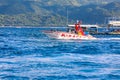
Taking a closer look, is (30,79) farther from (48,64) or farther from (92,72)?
(48,64)

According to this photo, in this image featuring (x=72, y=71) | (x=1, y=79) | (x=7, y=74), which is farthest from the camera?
(x=72, y=71)

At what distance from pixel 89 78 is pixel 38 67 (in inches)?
377

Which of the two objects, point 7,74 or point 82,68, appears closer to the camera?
point 7,74

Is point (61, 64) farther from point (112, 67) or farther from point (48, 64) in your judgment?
point (112, 67)

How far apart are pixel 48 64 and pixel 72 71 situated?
6.77m

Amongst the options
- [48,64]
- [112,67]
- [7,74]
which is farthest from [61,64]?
[7,74]

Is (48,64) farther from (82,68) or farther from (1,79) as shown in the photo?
(1,79)

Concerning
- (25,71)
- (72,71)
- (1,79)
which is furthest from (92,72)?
(1,79)

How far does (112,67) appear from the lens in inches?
2140

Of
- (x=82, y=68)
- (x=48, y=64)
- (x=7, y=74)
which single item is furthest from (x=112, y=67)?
(x=7, y=74)

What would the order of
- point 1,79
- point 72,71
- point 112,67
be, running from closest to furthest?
1. point 1,79
2. point 72,71
3. point 112,67

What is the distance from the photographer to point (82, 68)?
53656 mm

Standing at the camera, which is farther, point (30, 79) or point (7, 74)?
point (7, 74)

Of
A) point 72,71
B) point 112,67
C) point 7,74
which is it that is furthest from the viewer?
point 112,67
